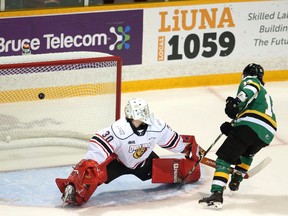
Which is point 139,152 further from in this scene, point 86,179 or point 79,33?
point 79,33

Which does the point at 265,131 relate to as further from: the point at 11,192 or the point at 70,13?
the point at 70,13

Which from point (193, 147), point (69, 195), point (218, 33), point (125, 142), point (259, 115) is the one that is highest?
point (218, 33)

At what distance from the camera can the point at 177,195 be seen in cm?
669

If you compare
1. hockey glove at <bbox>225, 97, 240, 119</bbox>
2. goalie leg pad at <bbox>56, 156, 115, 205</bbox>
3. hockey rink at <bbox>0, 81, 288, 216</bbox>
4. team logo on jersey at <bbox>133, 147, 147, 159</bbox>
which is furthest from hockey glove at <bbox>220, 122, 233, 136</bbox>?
goalie leg pad at <bbox>56, 156, 115, 205</bbox>

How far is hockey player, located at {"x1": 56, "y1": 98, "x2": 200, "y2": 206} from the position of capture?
247 inches

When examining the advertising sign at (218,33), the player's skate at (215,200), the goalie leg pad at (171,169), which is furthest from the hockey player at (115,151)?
the advertising sign at (218,33)

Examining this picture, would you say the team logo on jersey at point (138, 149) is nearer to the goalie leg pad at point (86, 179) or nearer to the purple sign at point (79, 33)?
the goalie leg pad at point (86, 179)

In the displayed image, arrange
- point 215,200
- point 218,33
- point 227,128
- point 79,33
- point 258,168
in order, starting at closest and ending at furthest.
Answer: point 215,200 < point 227,128 < point 258,168 < point 79,33 < point 218,33

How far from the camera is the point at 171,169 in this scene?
671cm

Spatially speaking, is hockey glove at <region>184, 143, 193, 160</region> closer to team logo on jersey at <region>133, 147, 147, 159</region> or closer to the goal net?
team logo on jersey at <region>133, 147, 147, 159</region>

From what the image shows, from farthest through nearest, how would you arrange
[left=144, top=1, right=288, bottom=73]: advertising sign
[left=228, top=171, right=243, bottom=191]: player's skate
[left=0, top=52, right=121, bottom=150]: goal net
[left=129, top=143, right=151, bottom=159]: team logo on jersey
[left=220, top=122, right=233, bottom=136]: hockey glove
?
[left=144, top=1, right=288, bottom=73]: advertising sign, [left=0, top=52, right=121, bottom=150]: goal net, [left=228, top=171, right=243, bottom=191]: player's skate, [left=220, top=122, right=233, bottom=136]: hockey glove, [left=129, top=143, right=151, bottom=159]: team logo on jersey

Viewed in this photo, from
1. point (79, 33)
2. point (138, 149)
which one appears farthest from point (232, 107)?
point (79, 33)

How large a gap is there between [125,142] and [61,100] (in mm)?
1052

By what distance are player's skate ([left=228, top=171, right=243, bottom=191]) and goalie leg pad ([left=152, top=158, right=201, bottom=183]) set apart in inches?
11.5
